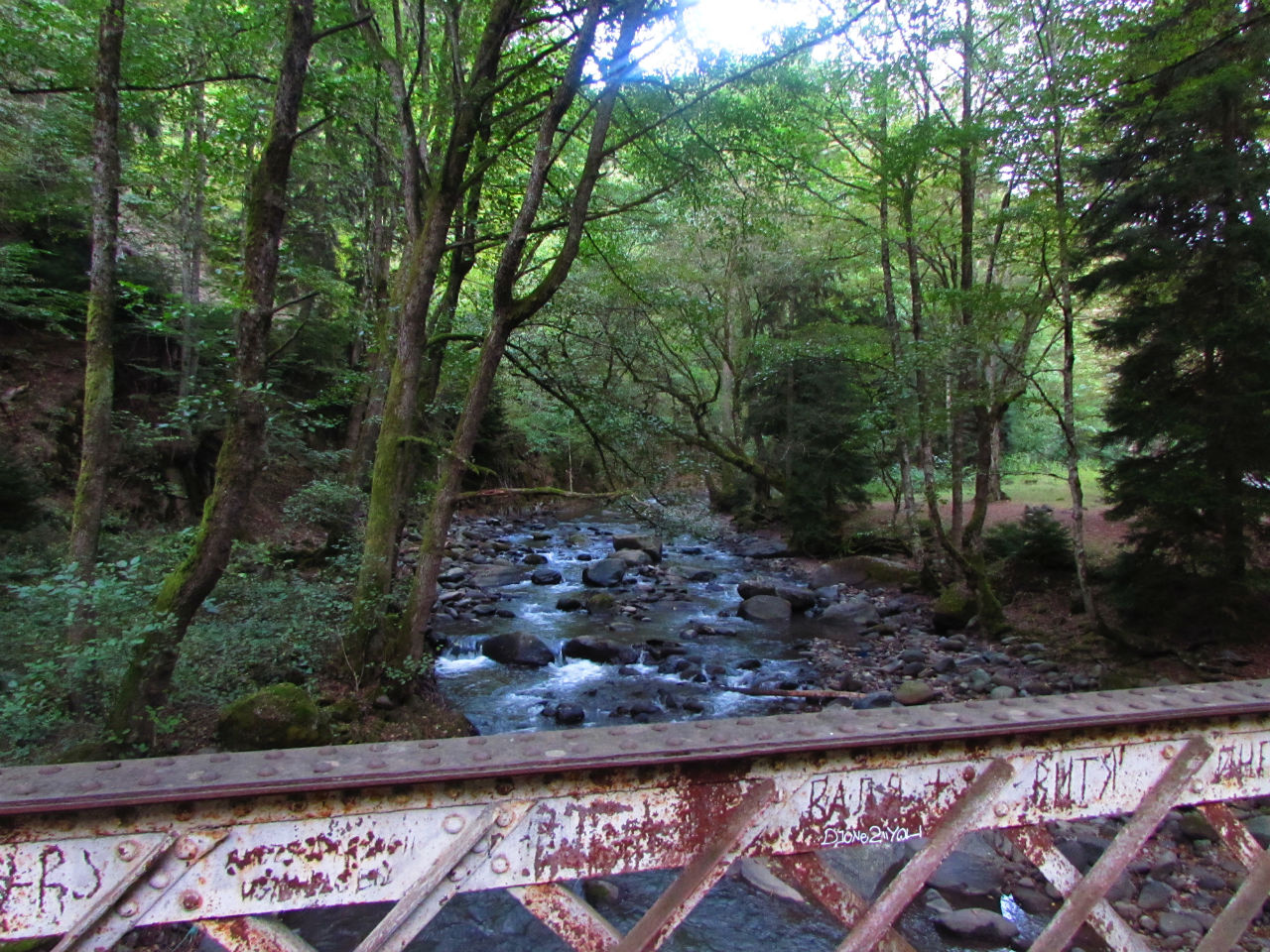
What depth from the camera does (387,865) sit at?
150cm

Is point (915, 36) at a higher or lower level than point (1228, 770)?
higher

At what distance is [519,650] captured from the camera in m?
11.8

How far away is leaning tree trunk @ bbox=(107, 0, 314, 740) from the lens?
244 inches

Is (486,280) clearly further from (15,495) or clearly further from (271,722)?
(271,722)

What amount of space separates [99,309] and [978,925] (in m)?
9.05

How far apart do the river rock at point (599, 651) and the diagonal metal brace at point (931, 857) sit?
34.3ft

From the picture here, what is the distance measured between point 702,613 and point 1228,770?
44.0ft

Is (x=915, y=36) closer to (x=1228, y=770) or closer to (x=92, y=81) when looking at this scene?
(x=92, y=81)

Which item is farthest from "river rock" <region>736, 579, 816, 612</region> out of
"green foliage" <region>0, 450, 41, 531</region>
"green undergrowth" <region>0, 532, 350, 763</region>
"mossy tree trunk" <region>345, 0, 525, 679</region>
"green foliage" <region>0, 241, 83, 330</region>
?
"green foliage" <region>0, 241, 83, 330</region>

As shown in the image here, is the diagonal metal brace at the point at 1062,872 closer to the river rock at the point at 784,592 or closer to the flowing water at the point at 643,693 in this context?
the flowing water at the point at 643,693

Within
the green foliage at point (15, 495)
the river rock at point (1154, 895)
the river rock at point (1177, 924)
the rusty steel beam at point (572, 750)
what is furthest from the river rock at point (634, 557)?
the rusty steel beam at point (572, 750)

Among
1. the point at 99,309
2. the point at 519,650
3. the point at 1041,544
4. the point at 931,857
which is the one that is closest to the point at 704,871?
the point at 931,857

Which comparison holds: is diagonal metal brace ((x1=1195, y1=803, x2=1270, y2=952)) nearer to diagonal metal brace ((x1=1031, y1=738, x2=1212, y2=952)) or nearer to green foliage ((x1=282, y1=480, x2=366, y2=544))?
diagonal metal brace ((x1=1031, y1=738, x2=1212, y2=952))

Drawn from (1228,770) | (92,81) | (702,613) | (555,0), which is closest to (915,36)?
(555,0)
